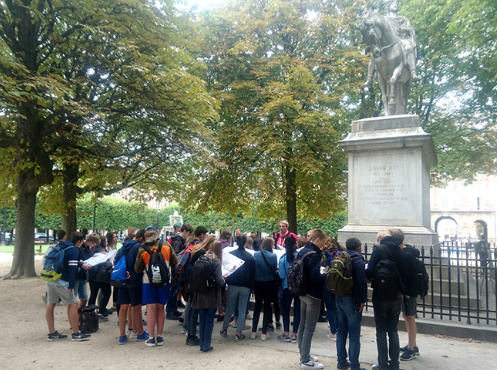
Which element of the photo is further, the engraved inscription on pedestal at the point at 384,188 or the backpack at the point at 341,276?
the engraved inscription on pedestal at the point at 384,188

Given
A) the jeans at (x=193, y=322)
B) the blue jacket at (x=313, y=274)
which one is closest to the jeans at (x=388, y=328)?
the blue jacket at (x=313, y=274)

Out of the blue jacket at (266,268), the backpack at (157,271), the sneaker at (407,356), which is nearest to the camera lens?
the sneaker at (407,356)

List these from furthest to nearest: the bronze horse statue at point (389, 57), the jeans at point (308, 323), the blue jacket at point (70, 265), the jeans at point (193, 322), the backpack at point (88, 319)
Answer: the bronze horse statue at point (389, 57) → the backpack at point (88, 319) → the blue jacket at point (70, 265) → the jeans at point (193, 322) → the jeans at point (308, 323)

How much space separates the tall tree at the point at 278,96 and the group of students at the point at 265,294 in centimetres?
973

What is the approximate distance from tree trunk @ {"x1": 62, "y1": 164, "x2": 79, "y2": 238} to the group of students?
352 inches

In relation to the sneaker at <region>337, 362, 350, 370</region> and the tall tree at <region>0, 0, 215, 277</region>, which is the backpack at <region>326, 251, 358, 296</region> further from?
the tall tree at <region>0, 0, 215, 277</region>

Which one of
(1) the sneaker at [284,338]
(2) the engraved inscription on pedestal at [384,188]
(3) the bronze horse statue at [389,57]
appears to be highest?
(3) the bronze horse statue at [389,57]

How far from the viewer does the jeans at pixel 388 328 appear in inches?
205

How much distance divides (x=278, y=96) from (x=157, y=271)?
11282 millimetres

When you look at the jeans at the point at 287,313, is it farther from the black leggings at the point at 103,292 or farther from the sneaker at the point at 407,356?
the black leggings at the point at 103,292

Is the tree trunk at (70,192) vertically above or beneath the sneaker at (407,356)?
above

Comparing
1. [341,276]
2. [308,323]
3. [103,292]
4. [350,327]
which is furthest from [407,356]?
[103,292]

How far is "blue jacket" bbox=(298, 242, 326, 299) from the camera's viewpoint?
5466 mm

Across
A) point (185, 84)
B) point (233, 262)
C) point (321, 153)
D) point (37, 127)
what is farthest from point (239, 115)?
point (233, 262)
